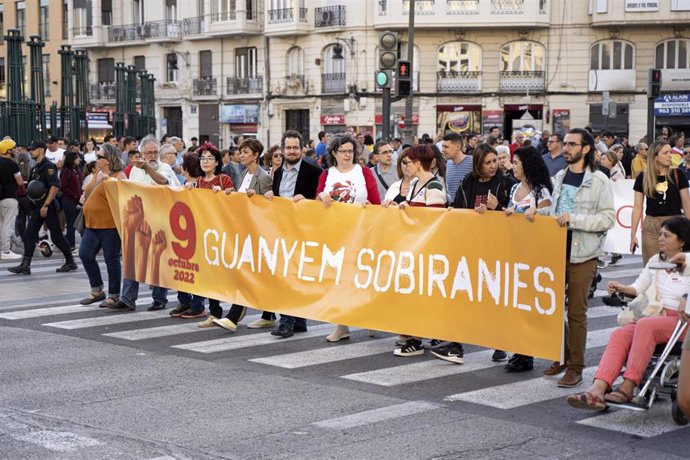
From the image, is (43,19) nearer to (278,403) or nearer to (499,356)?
(499,356)

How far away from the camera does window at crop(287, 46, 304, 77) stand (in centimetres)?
4871

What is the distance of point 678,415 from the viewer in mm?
7094

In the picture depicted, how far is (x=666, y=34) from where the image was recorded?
145ft

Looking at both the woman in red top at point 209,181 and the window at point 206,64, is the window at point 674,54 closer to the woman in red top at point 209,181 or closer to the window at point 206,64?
the window at point 206,64

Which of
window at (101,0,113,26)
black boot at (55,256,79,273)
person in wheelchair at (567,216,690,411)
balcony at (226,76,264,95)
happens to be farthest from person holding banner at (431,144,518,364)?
window at (101,0,113,26)

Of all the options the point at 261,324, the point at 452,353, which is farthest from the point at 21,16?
the point at 452,353

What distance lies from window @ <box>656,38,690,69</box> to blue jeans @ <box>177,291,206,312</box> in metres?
35.9

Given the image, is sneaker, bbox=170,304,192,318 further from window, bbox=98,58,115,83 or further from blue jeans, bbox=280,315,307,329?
window, bbox=98,58,115,83

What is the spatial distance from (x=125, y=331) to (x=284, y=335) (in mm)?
1588

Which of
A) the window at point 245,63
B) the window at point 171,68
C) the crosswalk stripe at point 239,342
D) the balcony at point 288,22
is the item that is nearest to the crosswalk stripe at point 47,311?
the crosswalk stripe at point 239,342

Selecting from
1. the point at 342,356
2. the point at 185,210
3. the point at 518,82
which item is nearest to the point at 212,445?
the point at 342,356

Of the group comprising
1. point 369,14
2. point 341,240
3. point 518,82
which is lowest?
point 341,240

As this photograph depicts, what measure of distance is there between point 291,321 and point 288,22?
38669 mm

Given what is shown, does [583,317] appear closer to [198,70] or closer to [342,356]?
[342,356]
